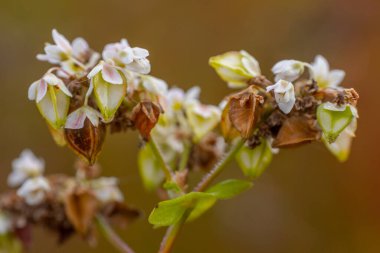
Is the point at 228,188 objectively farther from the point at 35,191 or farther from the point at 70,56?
the point at 35,191

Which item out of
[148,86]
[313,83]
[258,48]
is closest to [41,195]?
[148,86]

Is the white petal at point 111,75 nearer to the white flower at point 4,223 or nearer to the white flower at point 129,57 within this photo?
the white flower at point 129,57

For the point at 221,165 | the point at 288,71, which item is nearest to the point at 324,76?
the point at 288,71

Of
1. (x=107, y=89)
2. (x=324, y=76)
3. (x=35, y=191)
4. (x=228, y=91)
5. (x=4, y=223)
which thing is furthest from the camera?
(x=228, y=91)

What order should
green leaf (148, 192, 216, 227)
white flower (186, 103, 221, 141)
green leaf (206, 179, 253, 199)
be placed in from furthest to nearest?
white flower (186, 103, 221, 141) → green leaf (206, 179, 253, 199) → green leaf (148, 192, 216, 227)

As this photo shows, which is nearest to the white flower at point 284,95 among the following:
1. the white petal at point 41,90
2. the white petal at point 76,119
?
the white petal at point 76,119

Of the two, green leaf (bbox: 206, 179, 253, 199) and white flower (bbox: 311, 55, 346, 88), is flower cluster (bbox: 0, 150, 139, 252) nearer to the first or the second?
green leaf (bbox: 206, 179, 253, 199)

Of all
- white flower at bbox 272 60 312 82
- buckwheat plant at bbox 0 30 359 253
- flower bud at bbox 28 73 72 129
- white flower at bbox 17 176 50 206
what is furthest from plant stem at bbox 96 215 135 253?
white flower at bbox 272 60 312 82
